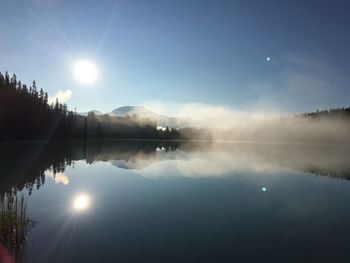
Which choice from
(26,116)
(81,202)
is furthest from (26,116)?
(81,202)

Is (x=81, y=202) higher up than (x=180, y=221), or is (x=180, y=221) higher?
(x=81, y=202)

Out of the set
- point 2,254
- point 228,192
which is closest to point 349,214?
point 228,192

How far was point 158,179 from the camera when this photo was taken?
49.1 meters

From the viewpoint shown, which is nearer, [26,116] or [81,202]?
[81,202]

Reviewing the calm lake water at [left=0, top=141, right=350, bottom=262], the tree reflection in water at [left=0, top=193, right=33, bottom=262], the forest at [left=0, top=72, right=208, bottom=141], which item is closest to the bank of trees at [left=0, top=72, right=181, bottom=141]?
the forest at [left=0, top=72, right=208, bottom=141]

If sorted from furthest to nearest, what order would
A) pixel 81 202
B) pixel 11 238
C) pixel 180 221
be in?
pixel 81 202 → pixel 180 221 → pixel 11 238

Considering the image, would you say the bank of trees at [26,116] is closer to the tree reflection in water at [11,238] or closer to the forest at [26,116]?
the forest at [26,116]

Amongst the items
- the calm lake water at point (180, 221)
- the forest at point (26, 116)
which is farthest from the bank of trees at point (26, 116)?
the calm lake water at point (180, 221)

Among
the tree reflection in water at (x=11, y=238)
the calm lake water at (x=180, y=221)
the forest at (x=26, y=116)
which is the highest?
the forest at (x=26, y=116)

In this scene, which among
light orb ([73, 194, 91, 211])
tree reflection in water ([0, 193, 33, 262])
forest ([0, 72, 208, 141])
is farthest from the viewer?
forest ([0, 72, 208, 141])

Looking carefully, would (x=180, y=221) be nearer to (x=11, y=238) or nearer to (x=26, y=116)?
(x=11, y=238)

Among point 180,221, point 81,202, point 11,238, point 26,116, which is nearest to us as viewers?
point 11,238

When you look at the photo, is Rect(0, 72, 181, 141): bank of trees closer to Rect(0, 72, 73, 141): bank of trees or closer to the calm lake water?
Rect(0, 72, 73, 141): bank of trees

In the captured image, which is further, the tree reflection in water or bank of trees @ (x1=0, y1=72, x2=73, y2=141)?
bank of trees @ (x1=0, y1=72, x2=73, y2=141)
